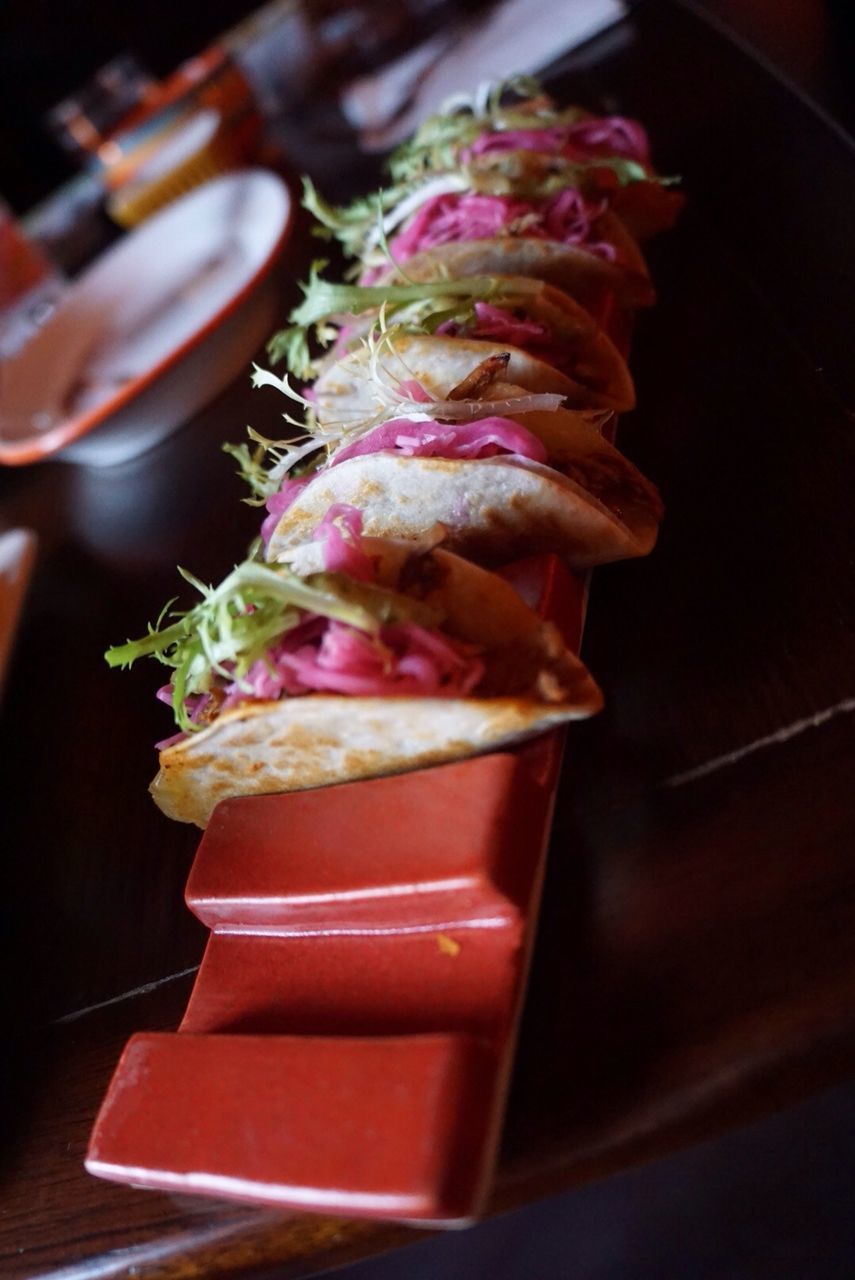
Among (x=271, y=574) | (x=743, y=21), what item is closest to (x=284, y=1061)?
(x=271, y=574)

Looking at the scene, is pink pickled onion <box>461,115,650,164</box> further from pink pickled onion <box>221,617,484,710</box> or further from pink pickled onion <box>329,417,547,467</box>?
pink pickled onion <box>221,617,484,710</box>

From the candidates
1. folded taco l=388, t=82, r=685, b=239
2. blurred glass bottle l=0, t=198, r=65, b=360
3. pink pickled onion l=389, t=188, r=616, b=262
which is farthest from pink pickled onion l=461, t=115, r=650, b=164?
blurred glass bottle l=0, t=198, r=65, b=360

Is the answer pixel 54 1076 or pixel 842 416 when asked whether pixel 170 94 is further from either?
pixel 54 1076

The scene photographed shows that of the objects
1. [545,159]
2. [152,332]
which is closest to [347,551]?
[545,159]

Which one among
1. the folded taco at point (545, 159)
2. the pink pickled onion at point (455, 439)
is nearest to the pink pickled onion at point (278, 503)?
the pink pickled onion at point (455, 439)

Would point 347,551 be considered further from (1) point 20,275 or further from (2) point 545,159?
(1) point 20,275
